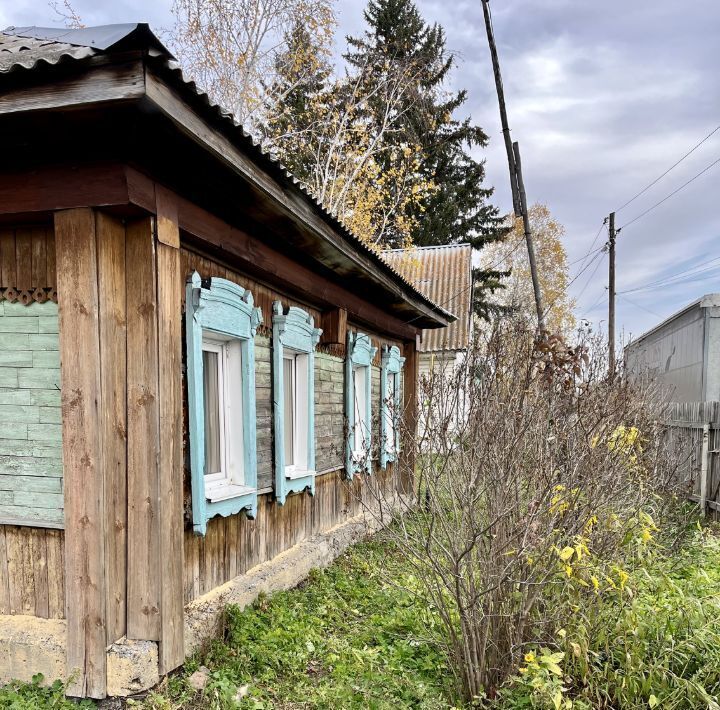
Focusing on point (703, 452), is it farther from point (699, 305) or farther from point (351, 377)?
point (351, 377)

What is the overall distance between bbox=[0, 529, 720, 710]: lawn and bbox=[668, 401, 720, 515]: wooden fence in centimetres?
396

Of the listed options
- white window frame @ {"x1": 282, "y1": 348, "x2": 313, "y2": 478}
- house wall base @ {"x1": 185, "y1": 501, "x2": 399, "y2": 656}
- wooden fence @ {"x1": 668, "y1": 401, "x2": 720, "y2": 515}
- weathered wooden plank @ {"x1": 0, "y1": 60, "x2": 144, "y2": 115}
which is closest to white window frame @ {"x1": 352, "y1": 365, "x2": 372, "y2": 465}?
house wall base @ {"x1": 185, "y1": 501, "x2": 399, "y2": 656}

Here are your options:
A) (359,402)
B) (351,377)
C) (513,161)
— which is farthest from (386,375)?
(513,161)

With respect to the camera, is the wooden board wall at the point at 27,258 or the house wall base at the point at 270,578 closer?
the wooden board wall at the point at 27,258

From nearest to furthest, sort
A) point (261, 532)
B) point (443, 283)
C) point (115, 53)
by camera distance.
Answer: point (115, 53) < point (261, 532) < point (443, 283)

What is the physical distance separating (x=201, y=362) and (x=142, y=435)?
67 centimetres

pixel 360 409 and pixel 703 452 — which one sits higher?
pixel 360 409

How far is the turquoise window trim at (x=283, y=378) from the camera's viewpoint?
4672 millimetres

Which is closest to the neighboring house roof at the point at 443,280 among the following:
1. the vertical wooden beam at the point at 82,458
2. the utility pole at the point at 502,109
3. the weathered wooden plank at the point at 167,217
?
the utility pole at the point at 502,109

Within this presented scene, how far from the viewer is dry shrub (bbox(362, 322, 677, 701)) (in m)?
3.03

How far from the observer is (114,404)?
9.50 ft

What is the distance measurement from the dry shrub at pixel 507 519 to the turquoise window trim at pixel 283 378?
4.90 feet

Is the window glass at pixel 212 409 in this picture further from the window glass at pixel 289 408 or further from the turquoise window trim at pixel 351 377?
the turquoise window trim at pixel 351 377

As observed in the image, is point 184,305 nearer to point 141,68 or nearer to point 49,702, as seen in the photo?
point 141,68
